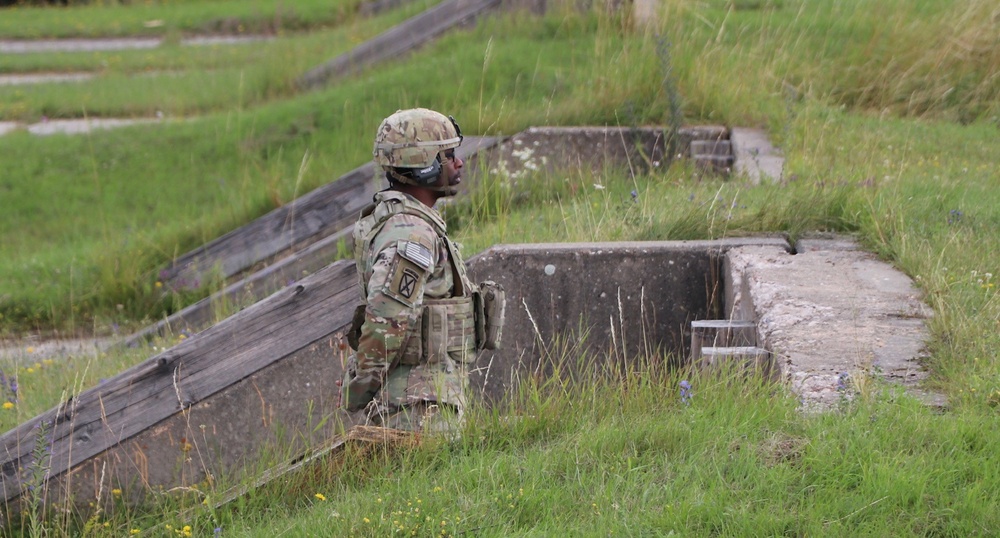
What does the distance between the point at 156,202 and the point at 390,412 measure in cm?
566

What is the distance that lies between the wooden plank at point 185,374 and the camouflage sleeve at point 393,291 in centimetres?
129

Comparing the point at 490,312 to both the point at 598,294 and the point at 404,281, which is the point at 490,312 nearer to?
the point at 404,281

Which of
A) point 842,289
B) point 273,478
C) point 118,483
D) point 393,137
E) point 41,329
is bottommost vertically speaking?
point 41,329

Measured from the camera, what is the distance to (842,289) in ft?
14.5

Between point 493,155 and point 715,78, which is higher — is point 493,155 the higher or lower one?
the lower one

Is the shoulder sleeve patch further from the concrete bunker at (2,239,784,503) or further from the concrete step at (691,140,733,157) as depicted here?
the concrete step at (691,140,733,157)

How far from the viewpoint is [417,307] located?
3586mm

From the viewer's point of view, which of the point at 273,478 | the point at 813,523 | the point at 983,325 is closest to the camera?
the point at 813,523

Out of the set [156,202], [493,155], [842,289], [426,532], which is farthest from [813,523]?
[156,202]

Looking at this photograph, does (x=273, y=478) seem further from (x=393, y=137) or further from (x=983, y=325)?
(x=983, y=325)

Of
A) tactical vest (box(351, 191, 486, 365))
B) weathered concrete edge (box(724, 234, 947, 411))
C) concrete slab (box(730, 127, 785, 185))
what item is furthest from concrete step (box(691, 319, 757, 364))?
concrete slab (box(730, 127, 785, 185))

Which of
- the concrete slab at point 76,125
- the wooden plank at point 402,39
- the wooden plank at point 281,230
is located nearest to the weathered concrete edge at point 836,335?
the wooden plank at point 281,230

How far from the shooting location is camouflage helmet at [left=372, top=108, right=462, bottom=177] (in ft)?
12.3

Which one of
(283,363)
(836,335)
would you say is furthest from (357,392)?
(836,335)
